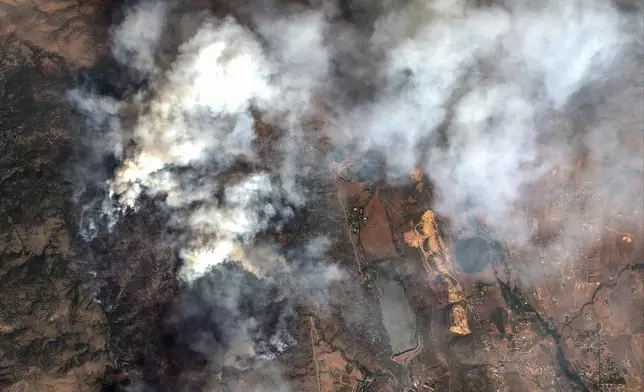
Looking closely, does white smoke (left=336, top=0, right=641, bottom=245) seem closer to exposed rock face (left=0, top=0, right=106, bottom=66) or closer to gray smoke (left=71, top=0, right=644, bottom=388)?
gray smoke (left=71, top=0, right=644, bottom=388)

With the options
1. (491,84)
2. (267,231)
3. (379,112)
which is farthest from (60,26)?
(491,84)

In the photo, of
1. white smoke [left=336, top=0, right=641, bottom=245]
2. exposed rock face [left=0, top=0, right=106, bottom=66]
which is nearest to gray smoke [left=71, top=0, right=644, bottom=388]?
white smoke [left=336, top=0, right=641, bottom=245]

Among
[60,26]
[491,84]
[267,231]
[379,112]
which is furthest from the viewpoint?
[60,26]

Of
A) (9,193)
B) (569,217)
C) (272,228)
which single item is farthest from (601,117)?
(9,193)

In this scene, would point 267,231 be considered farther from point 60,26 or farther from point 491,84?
point 60,26

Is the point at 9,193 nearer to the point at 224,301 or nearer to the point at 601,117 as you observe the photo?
the point at 224,301

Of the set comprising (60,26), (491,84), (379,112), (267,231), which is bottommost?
(267,231)
